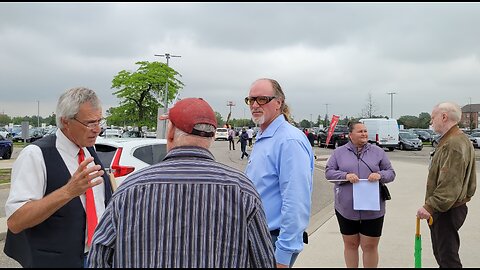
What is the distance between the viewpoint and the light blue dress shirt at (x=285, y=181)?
264cm

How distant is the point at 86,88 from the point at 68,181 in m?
0.57

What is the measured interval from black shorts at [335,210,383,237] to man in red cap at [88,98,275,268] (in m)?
2.91

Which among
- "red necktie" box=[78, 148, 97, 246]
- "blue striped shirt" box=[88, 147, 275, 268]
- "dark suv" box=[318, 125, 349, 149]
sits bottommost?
"dark suv" box=[318, 125, 349, 149]

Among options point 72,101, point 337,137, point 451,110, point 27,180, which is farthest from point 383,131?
point 27,180

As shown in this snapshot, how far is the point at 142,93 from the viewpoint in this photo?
34.7 meters

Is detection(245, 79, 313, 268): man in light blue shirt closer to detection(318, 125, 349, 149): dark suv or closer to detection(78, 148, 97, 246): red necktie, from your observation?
detection(78, 148, 97, 246): red necktie

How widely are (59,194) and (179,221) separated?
91 cm

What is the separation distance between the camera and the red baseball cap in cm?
175

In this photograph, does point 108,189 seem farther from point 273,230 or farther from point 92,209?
point 273,230

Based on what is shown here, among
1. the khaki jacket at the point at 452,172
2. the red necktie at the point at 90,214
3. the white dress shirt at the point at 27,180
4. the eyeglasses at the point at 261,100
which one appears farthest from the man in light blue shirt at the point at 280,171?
the khaki jacket at the point at 452,172

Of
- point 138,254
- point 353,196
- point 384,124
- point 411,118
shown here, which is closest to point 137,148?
point 353,196

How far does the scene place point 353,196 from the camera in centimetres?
434

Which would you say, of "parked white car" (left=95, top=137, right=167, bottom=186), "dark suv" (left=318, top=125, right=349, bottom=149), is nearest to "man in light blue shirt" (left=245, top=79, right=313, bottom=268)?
"parked white car" (left=95, top=137, right=167, bottom=186)

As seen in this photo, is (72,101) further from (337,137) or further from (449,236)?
(337,137)
